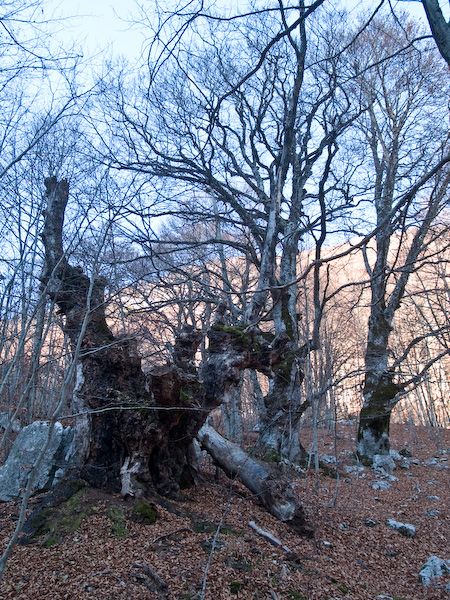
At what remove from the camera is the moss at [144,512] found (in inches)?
179

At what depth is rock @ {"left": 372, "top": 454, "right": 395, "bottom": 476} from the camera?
10581 mm

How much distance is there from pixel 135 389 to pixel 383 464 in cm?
764

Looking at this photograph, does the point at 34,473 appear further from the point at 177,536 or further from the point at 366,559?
the point at 366,559

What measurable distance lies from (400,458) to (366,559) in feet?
27.8

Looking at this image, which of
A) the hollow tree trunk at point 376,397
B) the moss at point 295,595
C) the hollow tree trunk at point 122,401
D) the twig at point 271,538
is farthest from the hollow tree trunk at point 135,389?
the hollow tree trunk at point 376,397

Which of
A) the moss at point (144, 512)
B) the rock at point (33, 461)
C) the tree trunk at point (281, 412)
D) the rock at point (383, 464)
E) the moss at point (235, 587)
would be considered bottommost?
the moss at point (235, 587)

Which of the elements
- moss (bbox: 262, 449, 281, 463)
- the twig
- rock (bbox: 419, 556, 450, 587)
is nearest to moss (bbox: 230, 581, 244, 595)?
the twig

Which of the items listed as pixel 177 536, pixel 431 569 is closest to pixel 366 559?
pixel 431 569

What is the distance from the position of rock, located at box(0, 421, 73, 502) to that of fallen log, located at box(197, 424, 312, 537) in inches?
69.5

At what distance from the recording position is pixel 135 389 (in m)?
5.29

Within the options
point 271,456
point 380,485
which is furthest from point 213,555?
point 380,485

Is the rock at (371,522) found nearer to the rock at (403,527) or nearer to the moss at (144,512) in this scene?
the rock at (403,527)

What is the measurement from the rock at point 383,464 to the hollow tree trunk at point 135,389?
6081 millimetres

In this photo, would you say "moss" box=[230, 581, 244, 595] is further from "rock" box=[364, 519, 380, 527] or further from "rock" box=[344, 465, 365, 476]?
"rock" box=[344, 465, 365, 476]
